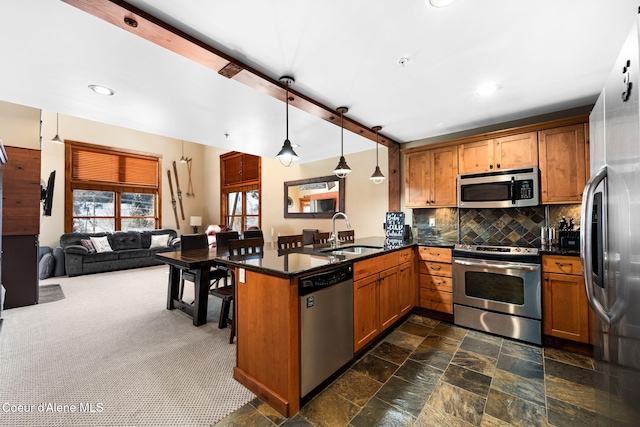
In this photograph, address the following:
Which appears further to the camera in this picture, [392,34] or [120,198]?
[120,198]

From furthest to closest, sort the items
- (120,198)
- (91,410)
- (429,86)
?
1. (120,198)
2. (429,86)
3. (91,410)

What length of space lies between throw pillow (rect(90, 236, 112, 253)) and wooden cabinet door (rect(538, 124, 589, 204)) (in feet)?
26.2

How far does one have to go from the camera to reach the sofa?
18.0 feet

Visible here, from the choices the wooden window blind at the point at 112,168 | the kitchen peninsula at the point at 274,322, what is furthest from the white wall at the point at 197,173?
the kitchen peninsula at the point at 274,322

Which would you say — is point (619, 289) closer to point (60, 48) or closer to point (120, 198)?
point (60, 48)

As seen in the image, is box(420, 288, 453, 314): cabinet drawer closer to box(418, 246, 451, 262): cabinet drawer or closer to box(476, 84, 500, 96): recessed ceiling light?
box(418, 246, 451, 262): cabinet drawer

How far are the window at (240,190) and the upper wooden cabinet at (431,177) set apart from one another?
444 centimetres

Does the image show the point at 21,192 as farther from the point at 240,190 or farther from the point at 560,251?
the point at 560,251

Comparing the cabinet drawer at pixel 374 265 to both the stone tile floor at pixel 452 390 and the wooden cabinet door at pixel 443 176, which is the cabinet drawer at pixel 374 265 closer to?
the stone tile floor at pixel 452 390

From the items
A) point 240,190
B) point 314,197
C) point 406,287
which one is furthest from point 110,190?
point 406,287

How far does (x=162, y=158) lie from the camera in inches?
316

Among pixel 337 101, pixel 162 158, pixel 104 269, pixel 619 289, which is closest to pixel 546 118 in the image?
pixel 337 101

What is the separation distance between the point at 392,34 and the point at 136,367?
3.26 meters

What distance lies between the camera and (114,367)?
2215 mm
